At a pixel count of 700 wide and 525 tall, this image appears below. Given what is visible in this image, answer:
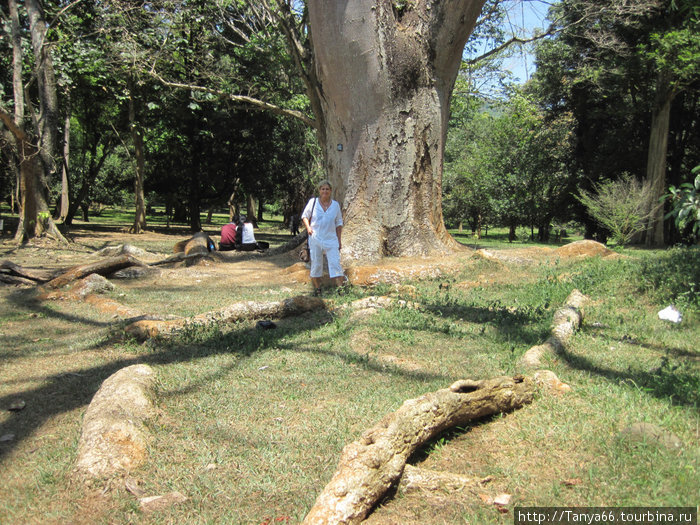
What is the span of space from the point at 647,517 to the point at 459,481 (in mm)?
870

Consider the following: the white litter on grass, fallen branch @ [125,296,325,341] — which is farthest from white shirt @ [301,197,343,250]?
the white litter on grass

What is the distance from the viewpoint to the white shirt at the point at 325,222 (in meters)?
7.57

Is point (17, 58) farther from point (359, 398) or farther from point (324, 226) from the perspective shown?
point (359, 398)

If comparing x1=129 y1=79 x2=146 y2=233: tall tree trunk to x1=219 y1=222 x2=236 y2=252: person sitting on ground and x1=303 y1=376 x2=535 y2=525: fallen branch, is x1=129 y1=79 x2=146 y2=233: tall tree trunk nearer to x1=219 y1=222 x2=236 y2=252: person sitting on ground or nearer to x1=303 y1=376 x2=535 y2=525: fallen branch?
x1=219 y1=222 x2=236 y2=252: person sitting on ground

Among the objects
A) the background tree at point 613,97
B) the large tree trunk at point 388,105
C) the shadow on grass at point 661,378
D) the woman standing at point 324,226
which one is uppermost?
the background tree at point 613,97

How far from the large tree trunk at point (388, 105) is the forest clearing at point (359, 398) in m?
1.81

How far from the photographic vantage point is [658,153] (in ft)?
65.8

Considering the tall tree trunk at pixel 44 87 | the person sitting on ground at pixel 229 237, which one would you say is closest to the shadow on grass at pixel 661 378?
the person sitting on ground at pixel 229 237

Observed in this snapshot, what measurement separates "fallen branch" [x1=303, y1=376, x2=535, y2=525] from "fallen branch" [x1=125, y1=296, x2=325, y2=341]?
336cm

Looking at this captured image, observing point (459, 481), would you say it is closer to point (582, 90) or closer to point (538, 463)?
point (538, 463)

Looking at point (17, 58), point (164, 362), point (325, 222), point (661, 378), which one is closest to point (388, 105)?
point (325, 222)

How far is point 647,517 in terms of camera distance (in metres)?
2.29

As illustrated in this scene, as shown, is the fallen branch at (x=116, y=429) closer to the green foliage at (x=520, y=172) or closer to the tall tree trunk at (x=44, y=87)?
the tall tree trunk at (x=44, y=87)

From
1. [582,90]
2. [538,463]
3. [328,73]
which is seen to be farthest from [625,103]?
[538,463]
